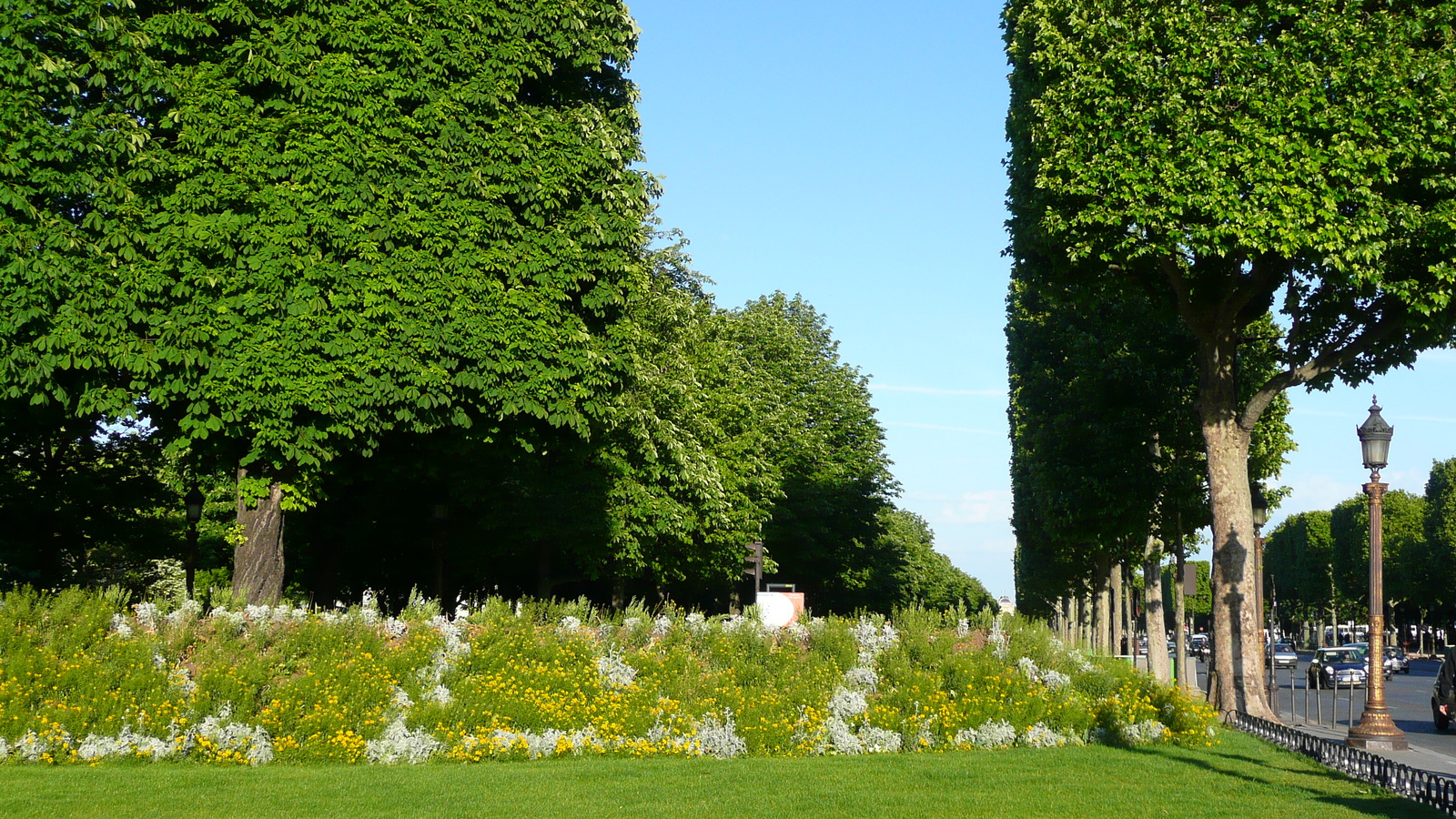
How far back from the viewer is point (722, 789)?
12.7m

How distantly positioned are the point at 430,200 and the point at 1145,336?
1758 cm

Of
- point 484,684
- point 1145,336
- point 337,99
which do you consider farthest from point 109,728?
point 1145,336

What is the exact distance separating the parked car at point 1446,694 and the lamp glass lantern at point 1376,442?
9.49 metres

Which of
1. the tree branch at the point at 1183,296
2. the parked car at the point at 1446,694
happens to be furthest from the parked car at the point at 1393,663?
the tree branch at the point at 1183,296

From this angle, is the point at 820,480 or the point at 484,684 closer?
the point at 484,684

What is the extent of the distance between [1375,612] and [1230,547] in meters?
4.86

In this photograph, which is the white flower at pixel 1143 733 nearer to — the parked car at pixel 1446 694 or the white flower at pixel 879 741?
the white flower at pixel 879 741

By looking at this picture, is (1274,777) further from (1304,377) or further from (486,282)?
(486,282)

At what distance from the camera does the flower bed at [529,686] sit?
1470cm

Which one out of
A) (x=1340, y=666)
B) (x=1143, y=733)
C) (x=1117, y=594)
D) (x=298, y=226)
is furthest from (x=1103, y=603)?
(x=298, y=226)

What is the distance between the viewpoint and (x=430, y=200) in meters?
19.5

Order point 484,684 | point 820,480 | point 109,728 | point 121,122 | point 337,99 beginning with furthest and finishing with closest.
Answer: point 820,480, point 337,99, point 121,122, point 484,684, point 109,728

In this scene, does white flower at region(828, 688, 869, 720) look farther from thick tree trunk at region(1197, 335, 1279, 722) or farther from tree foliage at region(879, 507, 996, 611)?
thick tree trunk at region(1197, 335, 1279, 722)

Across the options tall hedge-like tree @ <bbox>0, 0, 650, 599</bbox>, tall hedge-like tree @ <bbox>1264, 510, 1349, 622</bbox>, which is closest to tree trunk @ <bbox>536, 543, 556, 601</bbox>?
tall hedge-like tree @ <bbox>0, 0, 650, 599</bbox>
